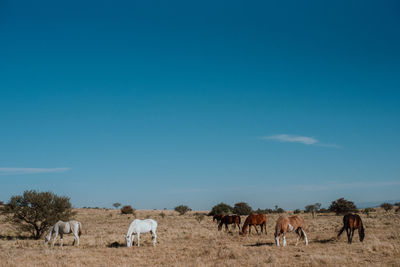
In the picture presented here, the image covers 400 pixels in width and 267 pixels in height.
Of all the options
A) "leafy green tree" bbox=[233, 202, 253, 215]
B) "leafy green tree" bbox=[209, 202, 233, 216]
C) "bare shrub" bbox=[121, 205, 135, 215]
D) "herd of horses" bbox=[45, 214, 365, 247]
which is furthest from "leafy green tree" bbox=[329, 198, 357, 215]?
"bare shrub" bbox=[121, 205, 135, 215]

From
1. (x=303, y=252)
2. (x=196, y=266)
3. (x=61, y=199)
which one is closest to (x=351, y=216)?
(x=303, y=252)

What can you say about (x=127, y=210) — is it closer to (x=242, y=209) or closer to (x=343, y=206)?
(x=242, y=209)

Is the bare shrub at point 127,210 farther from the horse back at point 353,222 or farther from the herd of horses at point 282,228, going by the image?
the horse back at point 353,222

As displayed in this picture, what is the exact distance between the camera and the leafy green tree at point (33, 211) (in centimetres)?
2445

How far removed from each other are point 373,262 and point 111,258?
11.5 m

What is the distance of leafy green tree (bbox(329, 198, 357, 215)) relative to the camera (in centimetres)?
4830

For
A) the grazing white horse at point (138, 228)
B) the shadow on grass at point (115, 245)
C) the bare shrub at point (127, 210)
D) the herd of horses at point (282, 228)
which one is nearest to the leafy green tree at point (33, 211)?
the herd of horses at point (282, 228)

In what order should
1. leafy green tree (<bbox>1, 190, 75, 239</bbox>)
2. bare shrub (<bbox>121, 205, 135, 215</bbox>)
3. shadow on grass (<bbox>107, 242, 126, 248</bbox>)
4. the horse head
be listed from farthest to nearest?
bare shrub (<bbox>121, 205, 135, 215</bbox>)
leafy green tree (<bbox>1, 190, 75, 239</bbox>)
shadow on grass (<bbox>107, 242, 126, 248</bbox>)
the horse head

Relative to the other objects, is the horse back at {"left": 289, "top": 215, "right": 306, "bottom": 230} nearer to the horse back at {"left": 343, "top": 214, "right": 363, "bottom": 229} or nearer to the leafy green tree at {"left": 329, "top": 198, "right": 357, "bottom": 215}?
the horse back at {"left": 343, "top": 214, "right": 363, "bottom": 229}

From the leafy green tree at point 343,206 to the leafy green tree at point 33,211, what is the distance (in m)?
42.9

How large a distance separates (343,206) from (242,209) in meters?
19.3

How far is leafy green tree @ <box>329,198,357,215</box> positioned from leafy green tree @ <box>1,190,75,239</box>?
42854 mm

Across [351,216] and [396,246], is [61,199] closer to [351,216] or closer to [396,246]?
[351,216]

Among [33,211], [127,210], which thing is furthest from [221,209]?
[33,211]
